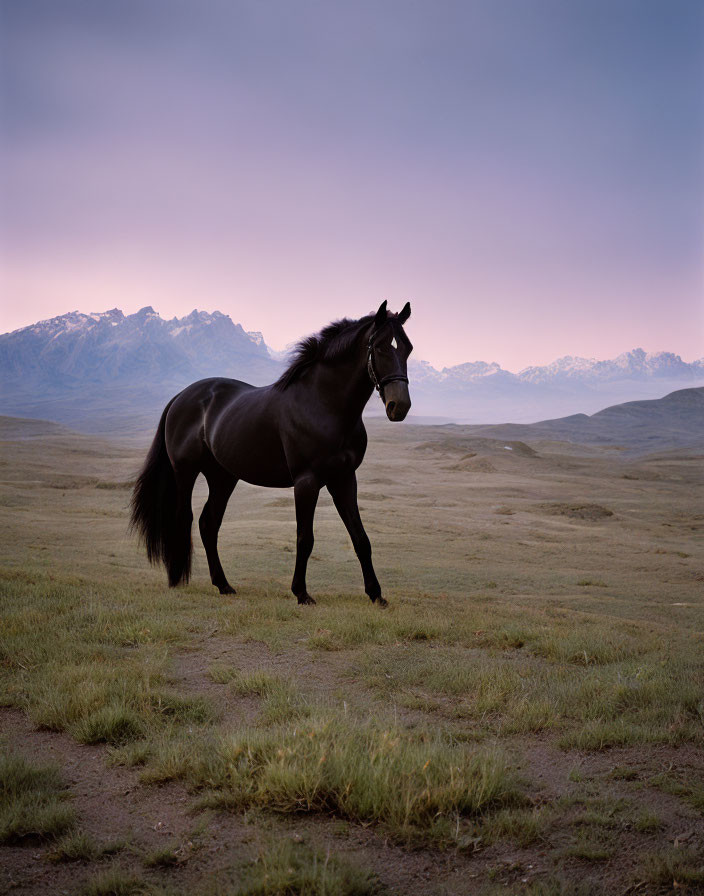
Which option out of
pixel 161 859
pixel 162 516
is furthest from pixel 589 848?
pixel 162 516

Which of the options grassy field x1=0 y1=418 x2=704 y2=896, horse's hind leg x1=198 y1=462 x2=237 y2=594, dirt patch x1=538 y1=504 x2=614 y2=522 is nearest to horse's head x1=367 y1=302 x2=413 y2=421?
grassy field x1=0 y1=418 x2=704 y2=896

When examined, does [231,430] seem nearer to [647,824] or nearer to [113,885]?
[113,885]

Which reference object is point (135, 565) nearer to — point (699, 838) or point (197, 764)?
point (197, 764)

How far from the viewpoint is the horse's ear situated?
6809 millimetres

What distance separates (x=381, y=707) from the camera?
4242mm

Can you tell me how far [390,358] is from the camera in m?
6.82

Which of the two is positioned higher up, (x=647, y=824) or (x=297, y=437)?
(x=297, y=437)

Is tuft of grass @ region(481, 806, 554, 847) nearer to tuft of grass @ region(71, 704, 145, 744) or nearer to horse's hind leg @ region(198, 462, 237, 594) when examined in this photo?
tuft of grass @ region(71, 704, 145, 744)

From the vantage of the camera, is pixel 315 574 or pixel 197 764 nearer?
pixel 197 764

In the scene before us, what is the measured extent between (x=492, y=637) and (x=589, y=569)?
9086 mm

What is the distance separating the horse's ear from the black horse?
11 mm

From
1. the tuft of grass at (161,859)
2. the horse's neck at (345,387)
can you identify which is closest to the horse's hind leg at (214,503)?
the horse's neck at (345,387)

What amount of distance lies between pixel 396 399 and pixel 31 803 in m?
4.78

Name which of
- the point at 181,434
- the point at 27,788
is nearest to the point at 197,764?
the point at 27,788
